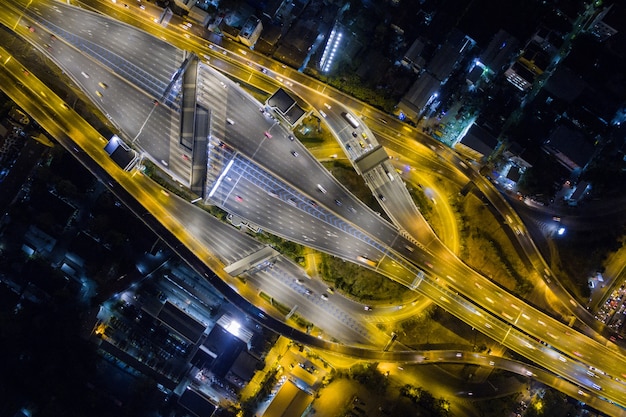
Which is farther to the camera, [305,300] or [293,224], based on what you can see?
[305,300]

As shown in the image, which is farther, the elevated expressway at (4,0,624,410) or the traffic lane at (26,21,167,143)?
the traffic lane at (26,21,167,143)

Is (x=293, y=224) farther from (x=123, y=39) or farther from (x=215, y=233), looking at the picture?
(x=123, y=39)

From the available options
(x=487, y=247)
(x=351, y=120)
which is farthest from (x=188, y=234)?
(x=487, y=247)

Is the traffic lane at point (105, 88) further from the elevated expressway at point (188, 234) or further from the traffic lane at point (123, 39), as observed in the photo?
the elevated expressway at point (188, 234)

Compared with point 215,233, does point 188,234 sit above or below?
below

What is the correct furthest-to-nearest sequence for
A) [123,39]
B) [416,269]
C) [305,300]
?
[305,300] < [123,39] < [416,269]

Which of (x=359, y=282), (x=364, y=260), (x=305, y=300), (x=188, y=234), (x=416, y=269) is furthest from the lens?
(x=359, y=282)

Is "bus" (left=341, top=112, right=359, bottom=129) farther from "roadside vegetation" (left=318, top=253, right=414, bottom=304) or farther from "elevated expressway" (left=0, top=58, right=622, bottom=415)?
"elevated expressway" (left=0, top=58, right=622, bottom=415)

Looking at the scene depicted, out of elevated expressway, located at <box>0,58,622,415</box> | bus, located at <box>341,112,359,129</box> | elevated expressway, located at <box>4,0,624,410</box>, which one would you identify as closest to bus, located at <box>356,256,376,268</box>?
elevated expressway, located at <box>4,0,624,410</box>

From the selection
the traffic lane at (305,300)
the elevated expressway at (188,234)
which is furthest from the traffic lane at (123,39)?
the traffic lane at (305,300)
